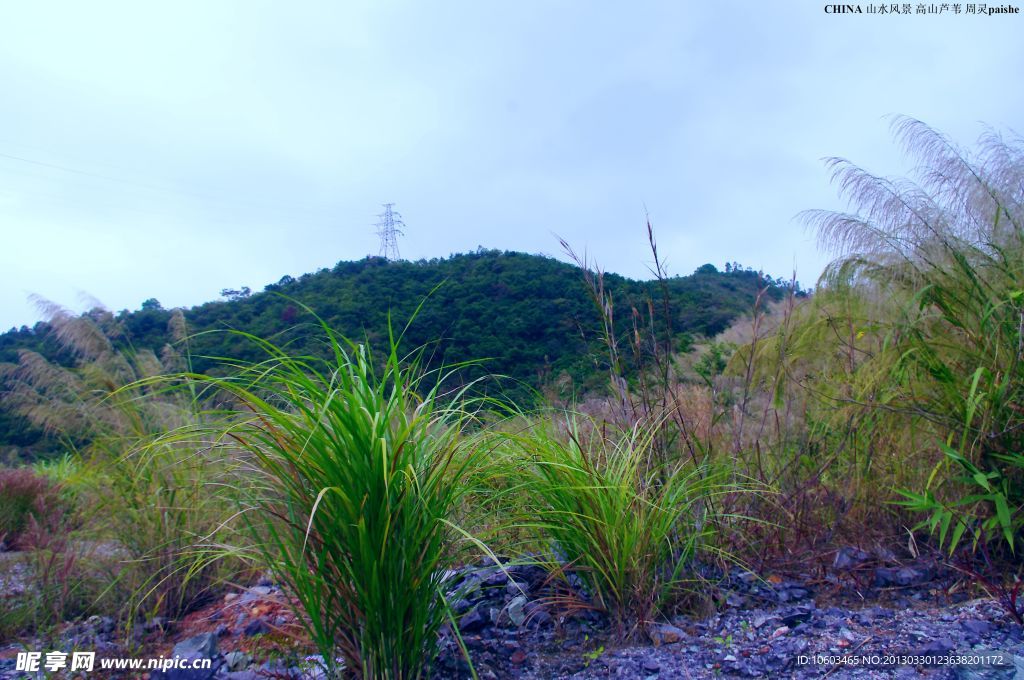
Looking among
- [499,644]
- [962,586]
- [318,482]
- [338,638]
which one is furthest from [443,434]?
[962,586]

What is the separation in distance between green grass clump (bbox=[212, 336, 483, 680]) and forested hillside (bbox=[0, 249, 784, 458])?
2.39m

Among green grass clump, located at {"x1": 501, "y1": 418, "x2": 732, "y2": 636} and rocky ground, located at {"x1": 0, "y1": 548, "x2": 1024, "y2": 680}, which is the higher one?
green grass clump, located at {"x1": 501, "y1": 418, "x2": 732, "y2": 636}

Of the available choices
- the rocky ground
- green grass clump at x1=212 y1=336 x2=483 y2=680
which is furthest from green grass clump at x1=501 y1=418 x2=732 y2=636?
green grass clump at x1=212 y1=336 x2=483 y2=680

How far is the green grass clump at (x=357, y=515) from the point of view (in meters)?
2.24

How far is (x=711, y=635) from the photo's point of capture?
2.94 meters

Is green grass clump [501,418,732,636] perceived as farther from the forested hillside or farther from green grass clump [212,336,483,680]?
the forested hillside

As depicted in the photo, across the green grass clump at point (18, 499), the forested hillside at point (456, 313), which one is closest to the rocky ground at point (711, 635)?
the forested hillside at point (456, 313)

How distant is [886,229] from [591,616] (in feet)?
10.8

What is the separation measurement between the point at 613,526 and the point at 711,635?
0.66 m

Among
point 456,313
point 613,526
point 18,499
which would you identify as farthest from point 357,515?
point 456,313

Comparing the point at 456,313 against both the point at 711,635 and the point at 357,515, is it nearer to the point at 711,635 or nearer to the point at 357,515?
the point at 711,635

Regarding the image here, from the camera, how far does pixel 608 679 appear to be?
2592 millimetres

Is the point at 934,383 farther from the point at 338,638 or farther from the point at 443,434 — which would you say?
the point at 338,638

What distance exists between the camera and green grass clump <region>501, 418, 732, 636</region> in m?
2.91
